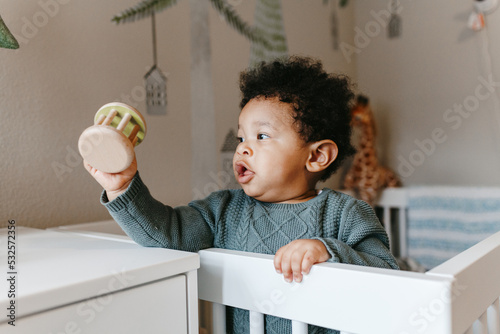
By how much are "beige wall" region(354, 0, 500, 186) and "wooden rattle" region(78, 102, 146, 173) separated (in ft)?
4.57

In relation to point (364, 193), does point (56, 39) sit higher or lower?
higher

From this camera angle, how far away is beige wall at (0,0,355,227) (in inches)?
34.5

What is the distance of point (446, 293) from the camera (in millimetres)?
459

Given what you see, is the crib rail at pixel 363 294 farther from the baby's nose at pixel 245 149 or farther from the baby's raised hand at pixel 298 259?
the baby's nose at pixel 245 149

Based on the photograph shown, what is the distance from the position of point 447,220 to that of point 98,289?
4.47 feet

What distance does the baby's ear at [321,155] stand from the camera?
31.8 inches

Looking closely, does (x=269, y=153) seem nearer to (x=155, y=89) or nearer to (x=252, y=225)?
(x=252, y=225)

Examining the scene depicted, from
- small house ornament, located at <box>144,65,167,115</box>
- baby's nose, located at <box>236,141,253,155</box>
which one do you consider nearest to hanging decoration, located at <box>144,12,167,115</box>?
small house ornament, located at <box>144,65,167,115</box>

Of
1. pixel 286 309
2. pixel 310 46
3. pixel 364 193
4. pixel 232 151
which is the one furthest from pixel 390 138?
pixel 286 309

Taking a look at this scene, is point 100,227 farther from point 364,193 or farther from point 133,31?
point 364,193

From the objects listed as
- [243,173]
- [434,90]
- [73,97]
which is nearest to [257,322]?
[243,173]

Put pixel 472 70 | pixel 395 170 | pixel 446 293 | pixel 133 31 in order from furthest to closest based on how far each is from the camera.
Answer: pixel 395 170 < pixel 472 70 < pixel 133 31 < pixel 446 293

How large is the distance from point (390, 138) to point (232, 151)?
0.84 meters

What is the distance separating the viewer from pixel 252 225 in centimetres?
76
